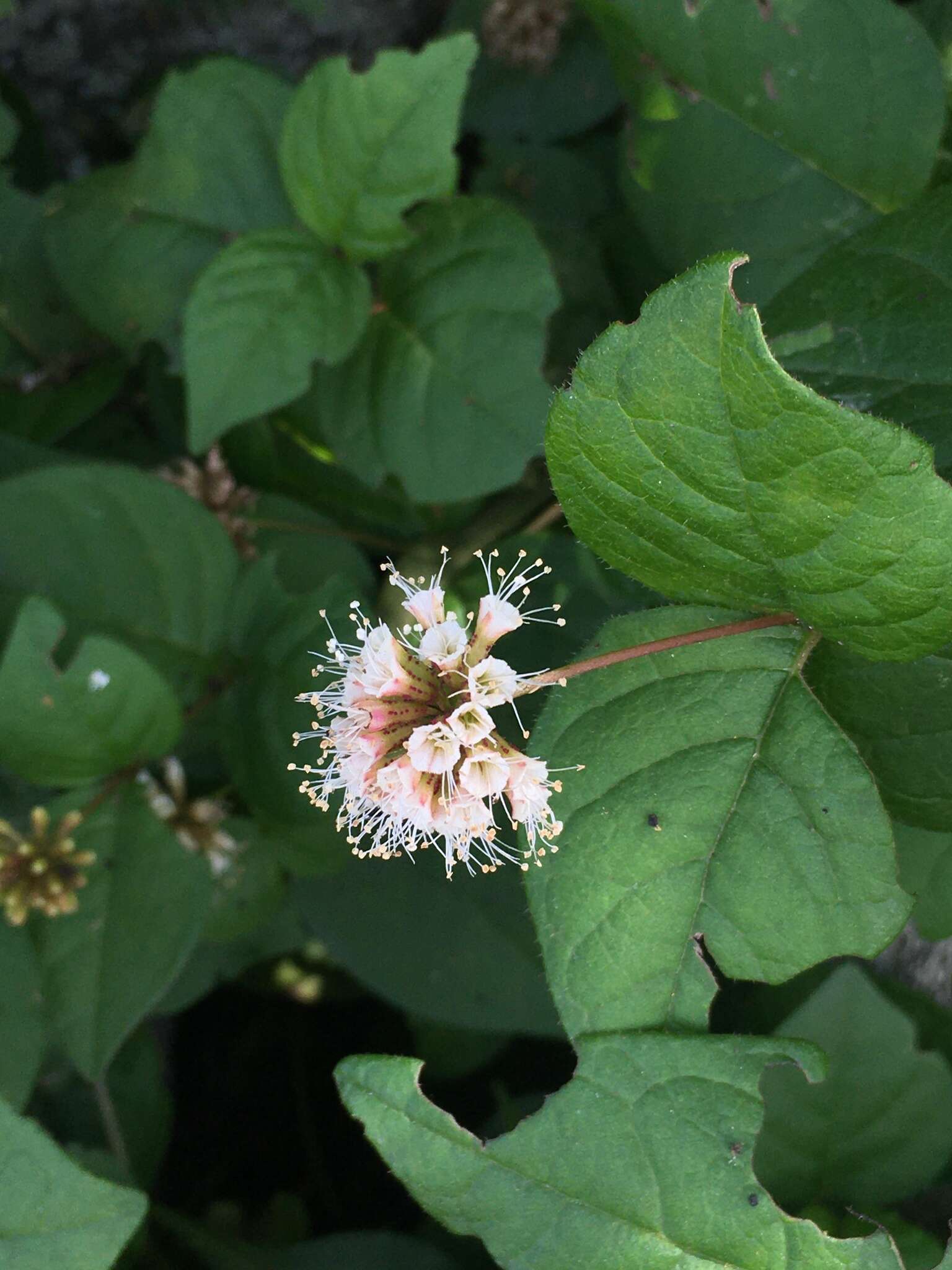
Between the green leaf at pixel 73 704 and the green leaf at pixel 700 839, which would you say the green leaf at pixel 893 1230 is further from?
the green leaf at pixel 73 704

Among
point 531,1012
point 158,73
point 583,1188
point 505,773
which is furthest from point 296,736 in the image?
point 158,73

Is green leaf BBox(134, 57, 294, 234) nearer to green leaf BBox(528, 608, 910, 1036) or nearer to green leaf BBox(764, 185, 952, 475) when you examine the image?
green leaf BBox(764, 185, 952, 475)

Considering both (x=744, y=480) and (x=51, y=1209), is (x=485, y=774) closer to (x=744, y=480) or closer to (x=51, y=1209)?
(x=744, y=480)

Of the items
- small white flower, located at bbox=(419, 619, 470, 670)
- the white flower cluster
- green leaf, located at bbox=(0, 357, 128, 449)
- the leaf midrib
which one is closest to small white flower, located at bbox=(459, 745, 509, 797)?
the white flower cluster

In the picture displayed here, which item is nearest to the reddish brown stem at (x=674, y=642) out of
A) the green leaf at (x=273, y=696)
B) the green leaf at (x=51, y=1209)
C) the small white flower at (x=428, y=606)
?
the small white flower at (x=428, y=606)

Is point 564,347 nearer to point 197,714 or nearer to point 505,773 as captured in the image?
point 197,714

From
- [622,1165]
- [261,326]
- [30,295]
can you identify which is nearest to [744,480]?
[622,1165]
